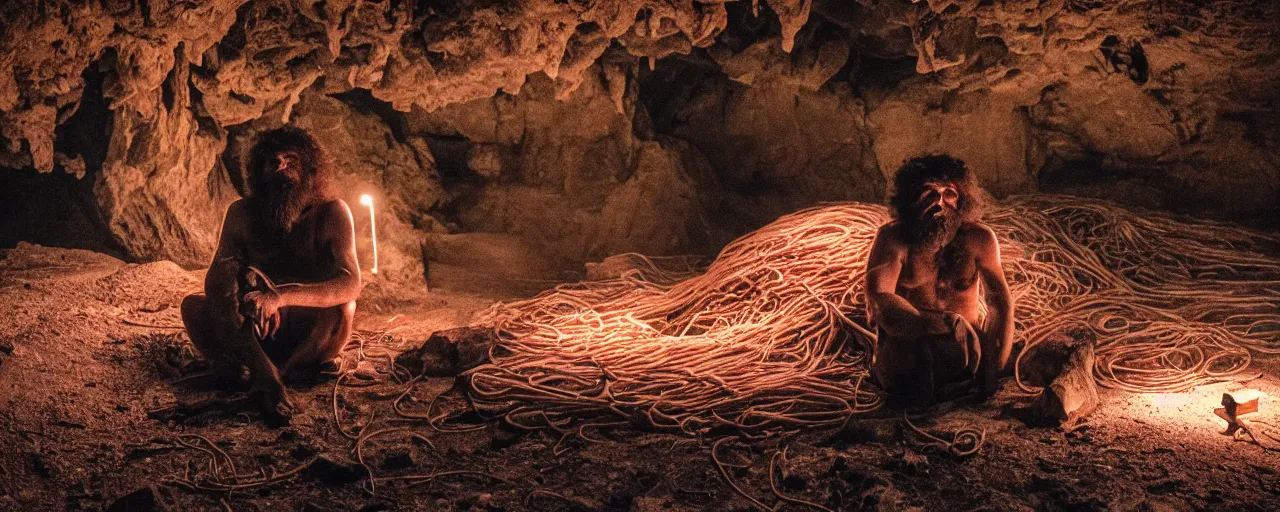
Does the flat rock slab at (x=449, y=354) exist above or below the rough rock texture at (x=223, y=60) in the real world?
below

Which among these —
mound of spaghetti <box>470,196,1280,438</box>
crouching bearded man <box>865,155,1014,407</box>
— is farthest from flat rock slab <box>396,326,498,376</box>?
crouching bearded man <box>865,155,1014,407</box>

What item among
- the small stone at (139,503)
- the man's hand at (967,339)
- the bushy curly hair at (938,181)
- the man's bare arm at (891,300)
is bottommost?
the small stone at (139,503)

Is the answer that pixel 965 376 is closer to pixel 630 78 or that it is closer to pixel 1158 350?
pixel 1158 350

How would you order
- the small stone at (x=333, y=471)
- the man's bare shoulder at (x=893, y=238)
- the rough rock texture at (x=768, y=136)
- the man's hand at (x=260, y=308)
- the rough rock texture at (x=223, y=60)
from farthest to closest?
the rough rock texture at (x=768, y=136) → the rough rock texture at (x=223, y=60) → the man's bare shoulder at (x=893, y=238) → the man's hand at (x=260, y=308) → the small stone at (x=333, y=471)

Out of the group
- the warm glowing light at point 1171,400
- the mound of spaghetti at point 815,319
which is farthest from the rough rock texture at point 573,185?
the warm glowing light at point 1171,400

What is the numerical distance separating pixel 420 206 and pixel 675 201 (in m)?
2.13

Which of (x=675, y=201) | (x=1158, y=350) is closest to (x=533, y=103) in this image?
(x=675, y=201)

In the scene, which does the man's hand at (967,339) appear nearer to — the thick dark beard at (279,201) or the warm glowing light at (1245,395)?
the warm glowing light at (1245,395)

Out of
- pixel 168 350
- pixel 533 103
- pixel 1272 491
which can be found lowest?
pixel 1272 491

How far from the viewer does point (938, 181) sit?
443 cm

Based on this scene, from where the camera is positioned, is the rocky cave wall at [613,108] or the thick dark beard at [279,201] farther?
the rocky cave wall at [613,108]

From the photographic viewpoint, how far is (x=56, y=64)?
5.09 m

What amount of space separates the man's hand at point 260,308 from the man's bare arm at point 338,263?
0.16 metres

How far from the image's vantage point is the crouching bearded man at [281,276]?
4.47 m
